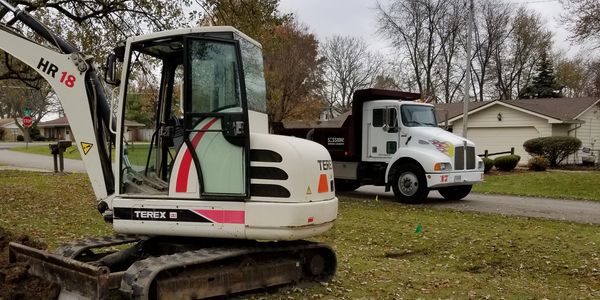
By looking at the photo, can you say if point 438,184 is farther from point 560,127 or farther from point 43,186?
point 560,127

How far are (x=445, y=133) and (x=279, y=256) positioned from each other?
→ 10.2 metres

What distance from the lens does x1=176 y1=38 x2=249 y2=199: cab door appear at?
564 centimetres

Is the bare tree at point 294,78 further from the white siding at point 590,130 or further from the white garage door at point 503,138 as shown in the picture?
the white siding at point 590,130

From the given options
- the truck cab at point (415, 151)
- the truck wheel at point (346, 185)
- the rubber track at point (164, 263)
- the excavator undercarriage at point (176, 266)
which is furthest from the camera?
the truck wheel at point (346, 185)

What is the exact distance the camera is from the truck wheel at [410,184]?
14914mm

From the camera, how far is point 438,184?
48.0ft

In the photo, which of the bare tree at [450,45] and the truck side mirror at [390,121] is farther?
the bare tree at [450,45]

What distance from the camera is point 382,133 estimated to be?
15.9 meters

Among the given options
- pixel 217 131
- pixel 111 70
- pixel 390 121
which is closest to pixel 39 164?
pixel 390 121

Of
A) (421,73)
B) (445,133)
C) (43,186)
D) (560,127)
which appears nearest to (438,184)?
(445,133)

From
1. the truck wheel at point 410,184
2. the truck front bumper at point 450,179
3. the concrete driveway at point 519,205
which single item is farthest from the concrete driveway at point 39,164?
the truck front bumper at point 450,179

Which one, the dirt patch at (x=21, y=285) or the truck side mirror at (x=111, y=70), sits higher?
the truck side mirror at (x=111, y=70)

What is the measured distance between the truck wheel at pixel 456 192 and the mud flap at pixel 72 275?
12391 millimetres

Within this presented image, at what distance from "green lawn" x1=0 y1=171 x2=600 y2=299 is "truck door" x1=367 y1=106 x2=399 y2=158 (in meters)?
1.97
